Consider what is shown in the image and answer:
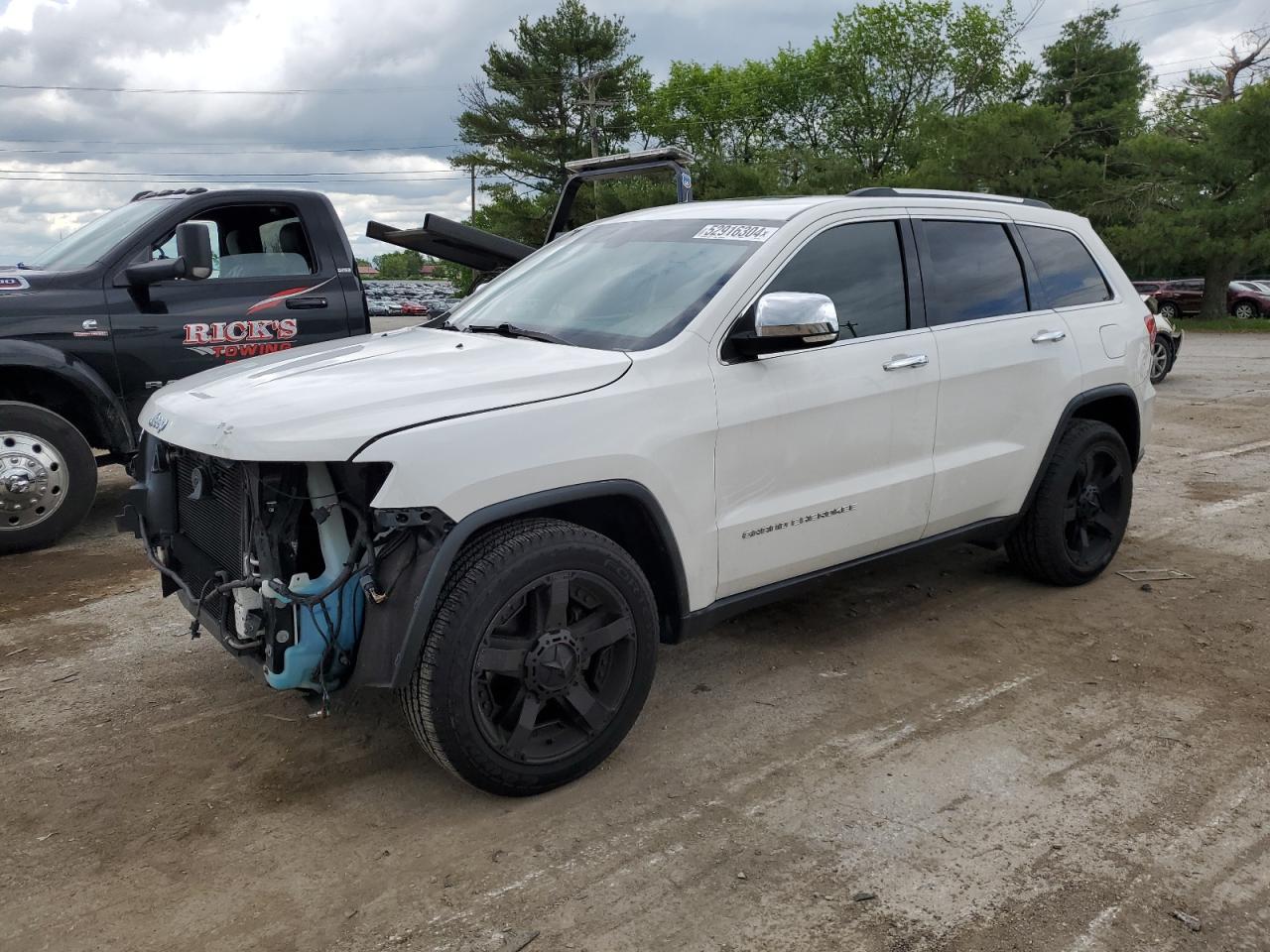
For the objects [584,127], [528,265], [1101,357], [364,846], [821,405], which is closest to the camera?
[364,846]

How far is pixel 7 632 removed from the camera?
4.74 metres

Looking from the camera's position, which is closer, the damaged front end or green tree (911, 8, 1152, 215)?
the damaged front end

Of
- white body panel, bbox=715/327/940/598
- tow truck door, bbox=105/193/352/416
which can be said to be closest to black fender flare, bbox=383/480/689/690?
white body panel, bbox=715/327/940/598

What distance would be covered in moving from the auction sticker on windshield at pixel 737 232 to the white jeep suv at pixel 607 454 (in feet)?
0.05

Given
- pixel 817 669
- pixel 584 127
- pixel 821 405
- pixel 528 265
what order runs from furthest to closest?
pixel 584 127 < pixel 528 265 < pixel 817 669 < pixel 821 405

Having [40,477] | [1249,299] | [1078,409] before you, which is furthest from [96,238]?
[1249,299]

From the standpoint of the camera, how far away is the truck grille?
3201 millimetres

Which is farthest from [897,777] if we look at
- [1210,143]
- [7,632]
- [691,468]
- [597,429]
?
[1210,143]

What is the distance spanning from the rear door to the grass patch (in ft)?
82.4

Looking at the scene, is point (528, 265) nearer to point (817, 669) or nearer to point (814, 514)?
point (814, 514)

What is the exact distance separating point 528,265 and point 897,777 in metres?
2.58

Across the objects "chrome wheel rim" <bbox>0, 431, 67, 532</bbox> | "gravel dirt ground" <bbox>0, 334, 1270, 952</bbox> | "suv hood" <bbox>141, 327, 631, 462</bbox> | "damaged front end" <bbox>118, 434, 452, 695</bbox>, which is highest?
"suv hood" <bbox>141, 327, 631, 462</bbox>

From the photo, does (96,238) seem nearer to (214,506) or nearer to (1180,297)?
(214,506)

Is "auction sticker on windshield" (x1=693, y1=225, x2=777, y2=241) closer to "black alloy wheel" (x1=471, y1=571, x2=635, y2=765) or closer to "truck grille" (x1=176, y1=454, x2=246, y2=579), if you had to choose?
"black alloy wheel" (x1=471, y1=571, x2=635, y2=765)
